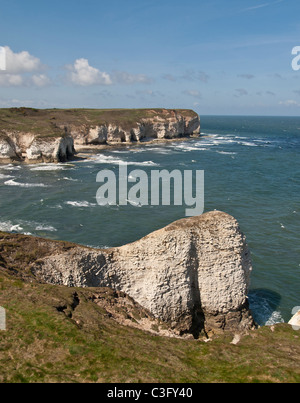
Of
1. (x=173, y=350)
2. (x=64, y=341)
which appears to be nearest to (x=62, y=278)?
(x=64, y=341)

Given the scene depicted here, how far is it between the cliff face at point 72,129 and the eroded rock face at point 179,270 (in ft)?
232

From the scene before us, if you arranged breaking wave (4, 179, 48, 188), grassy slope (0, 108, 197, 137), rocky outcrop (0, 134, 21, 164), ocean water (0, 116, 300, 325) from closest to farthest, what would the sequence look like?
ocean water (0, 116, 300, 325)
breaking wave (4, 179, 48, 188)
rocky outcrop (0, 134, 21, 164)
grassy slope (0, 108, 197, 137)

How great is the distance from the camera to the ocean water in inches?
1336

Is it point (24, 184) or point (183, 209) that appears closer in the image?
point (183, 209)

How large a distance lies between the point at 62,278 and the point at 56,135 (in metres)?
72.6

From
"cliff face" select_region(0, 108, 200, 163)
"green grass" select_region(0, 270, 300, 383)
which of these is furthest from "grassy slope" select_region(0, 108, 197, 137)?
"green grass" select_region(0, 270, 300, 383)

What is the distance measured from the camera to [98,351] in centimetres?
1528

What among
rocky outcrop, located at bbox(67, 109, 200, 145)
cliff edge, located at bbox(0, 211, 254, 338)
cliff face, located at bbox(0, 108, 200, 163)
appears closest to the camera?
cliff edge, located at bbox(0, 211, 254, 338)

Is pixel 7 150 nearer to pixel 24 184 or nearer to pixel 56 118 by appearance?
pixel 24 184

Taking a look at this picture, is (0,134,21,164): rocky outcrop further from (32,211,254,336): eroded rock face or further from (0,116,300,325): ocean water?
(32,211,254,336): eroded rock face

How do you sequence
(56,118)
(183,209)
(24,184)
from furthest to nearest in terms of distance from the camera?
1. (56,118)
2. (24,184)
3. (183,209)

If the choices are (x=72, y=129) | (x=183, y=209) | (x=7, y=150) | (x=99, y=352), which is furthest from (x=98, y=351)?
(x=72, y=129)

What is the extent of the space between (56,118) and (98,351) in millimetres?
121901

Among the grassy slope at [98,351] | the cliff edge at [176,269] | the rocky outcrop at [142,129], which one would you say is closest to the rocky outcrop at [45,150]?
the rocky outcrop at [142,129]
